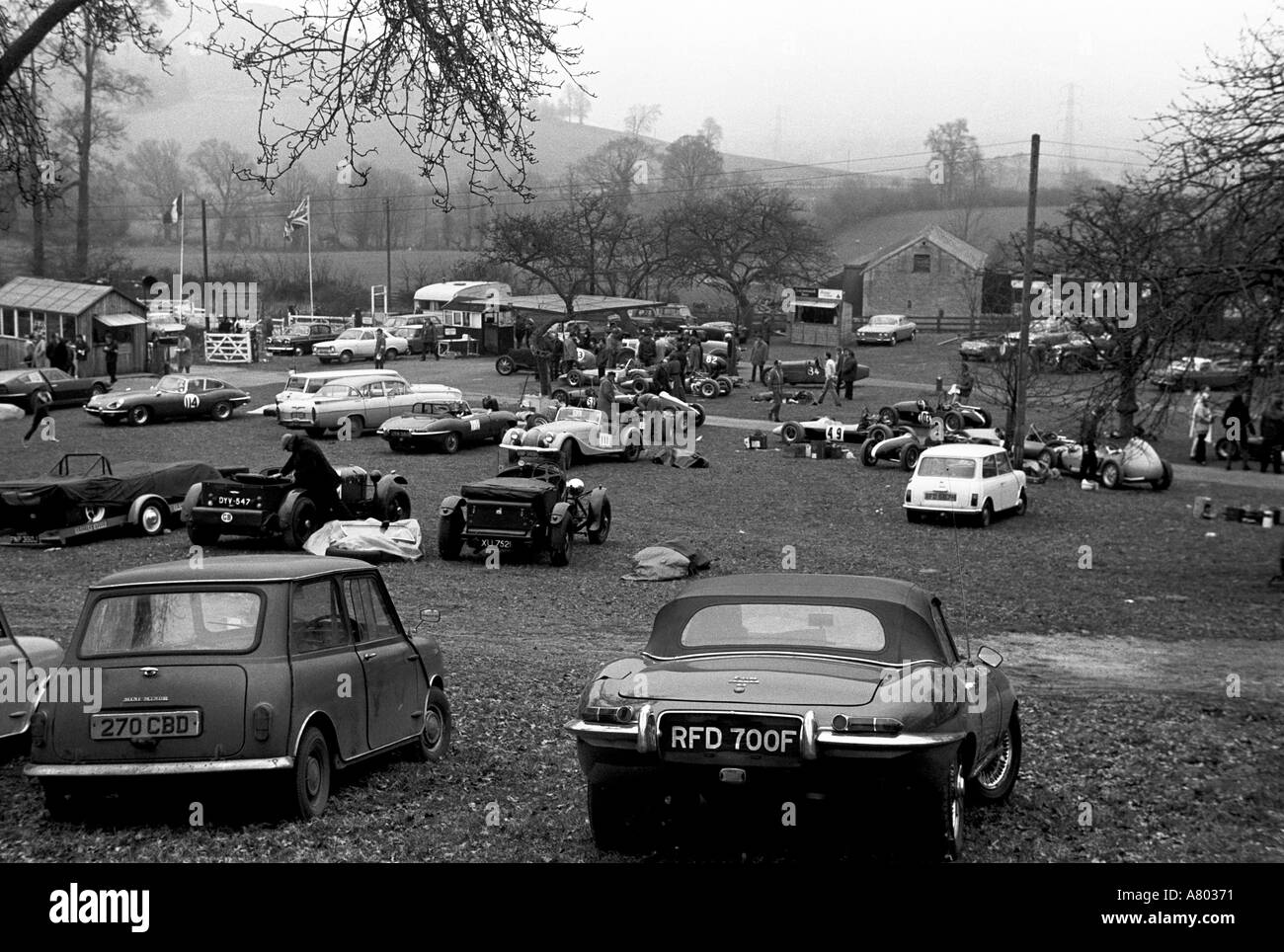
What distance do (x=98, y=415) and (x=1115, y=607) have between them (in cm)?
2677

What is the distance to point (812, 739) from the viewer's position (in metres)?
5.99

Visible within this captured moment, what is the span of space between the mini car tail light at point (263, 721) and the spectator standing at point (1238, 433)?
1238 inches

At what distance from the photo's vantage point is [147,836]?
6.96 m

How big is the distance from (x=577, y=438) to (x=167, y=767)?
23.7m

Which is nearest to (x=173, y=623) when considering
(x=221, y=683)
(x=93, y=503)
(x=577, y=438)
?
(x=221, y=683)

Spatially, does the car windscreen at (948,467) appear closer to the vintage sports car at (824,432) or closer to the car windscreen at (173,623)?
the vintage sports car at (824,432)

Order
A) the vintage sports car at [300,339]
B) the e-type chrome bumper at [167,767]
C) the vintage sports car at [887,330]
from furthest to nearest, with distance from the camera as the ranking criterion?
the vintage sports car at [887,330] < the vintage sports car at [300,339] < the e-type chrome bumper at [167,767]

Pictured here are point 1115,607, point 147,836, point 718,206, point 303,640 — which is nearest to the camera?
point 147,836

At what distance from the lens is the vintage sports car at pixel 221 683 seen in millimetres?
6875

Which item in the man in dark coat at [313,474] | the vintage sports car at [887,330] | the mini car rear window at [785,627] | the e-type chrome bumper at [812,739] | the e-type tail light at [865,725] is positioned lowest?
the man in dark coat at [313,474]

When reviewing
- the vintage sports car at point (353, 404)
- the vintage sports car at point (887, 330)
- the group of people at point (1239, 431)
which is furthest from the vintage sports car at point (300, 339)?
Answer: the group of people at point (1239, 431)

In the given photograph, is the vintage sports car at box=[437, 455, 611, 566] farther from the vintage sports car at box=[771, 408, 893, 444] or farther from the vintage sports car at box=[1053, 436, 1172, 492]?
the vintage sports car at box=[771, 408, 893, 444]
